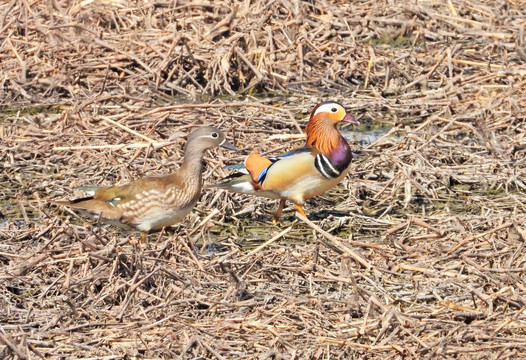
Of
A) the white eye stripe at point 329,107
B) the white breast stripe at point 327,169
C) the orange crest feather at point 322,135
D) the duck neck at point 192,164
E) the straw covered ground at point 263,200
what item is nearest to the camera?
the straw covered ground at point 263,200

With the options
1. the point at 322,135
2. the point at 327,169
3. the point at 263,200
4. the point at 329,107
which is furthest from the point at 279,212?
the point at 329,107

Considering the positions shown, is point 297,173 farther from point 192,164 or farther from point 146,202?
point 146,202

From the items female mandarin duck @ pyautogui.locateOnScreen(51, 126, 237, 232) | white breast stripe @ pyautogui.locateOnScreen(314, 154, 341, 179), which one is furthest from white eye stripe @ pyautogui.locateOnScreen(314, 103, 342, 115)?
female mandarin duck @ pyautogui.locateOnScreen(51, 126, 237, 232)

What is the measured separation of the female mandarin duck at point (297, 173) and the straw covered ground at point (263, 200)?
22cm

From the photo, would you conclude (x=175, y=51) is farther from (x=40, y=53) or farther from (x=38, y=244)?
(x=38, y=244)

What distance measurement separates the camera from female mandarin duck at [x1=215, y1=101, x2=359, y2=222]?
732 cm

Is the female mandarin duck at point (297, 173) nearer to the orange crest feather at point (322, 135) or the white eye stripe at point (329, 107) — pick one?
the orange crest feather at point (322, 135)

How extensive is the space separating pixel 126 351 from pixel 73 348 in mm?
256

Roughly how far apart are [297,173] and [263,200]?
0.58 metres

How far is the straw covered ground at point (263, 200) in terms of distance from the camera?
17.6 feet

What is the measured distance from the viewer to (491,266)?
6.01 meters

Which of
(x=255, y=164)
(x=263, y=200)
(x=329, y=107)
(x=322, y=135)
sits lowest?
(x=263, y=200)

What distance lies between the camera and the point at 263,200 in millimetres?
7840

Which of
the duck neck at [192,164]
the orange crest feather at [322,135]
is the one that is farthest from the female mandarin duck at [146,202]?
the orange crest feather at [322,135]
